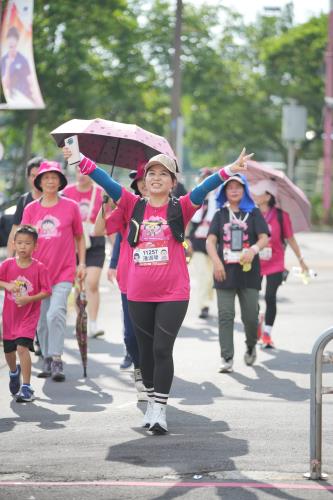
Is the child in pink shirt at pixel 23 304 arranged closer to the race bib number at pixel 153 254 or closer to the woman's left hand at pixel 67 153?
the woman's left hand at pixel 67 153

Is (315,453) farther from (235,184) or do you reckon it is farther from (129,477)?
(235,184)

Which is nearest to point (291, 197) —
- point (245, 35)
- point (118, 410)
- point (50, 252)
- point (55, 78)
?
point (50, 252)

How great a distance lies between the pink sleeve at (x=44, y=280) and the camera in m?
9.24

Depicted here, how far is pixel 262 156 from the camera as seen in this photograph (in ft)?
193

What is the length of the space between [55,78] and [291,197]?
24.7 m

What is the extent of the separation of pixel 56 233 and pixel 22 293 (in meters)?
1.17

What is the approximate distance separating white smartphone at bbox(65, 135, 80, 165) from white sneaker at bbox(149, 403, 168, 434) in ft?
5.33

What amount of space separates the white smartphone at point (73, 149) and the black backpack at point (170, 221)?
0.49 metres

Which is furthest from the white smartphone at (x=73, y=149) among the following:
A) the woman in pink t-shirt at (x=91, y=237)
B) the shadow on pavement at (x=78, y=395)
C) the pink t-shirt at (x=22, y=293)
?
the woman in pink t-shirt at (x=91, y=237)

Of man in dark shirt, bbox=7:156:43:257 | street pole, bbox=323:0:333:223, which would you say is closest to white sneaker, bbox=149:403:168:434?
man in dark shirt, bbox=7:156:43:257

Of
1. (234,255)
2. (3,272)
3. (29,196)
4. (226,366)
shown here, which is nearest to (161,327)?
(3,272)

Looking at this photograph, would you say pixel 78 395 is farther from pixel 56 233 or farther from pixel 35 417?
pixel 56 233

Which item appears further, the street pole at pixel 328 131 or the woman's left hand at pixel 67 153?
the street pole at pixel 328 131

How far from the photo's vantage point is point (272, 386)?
33.2 ft
